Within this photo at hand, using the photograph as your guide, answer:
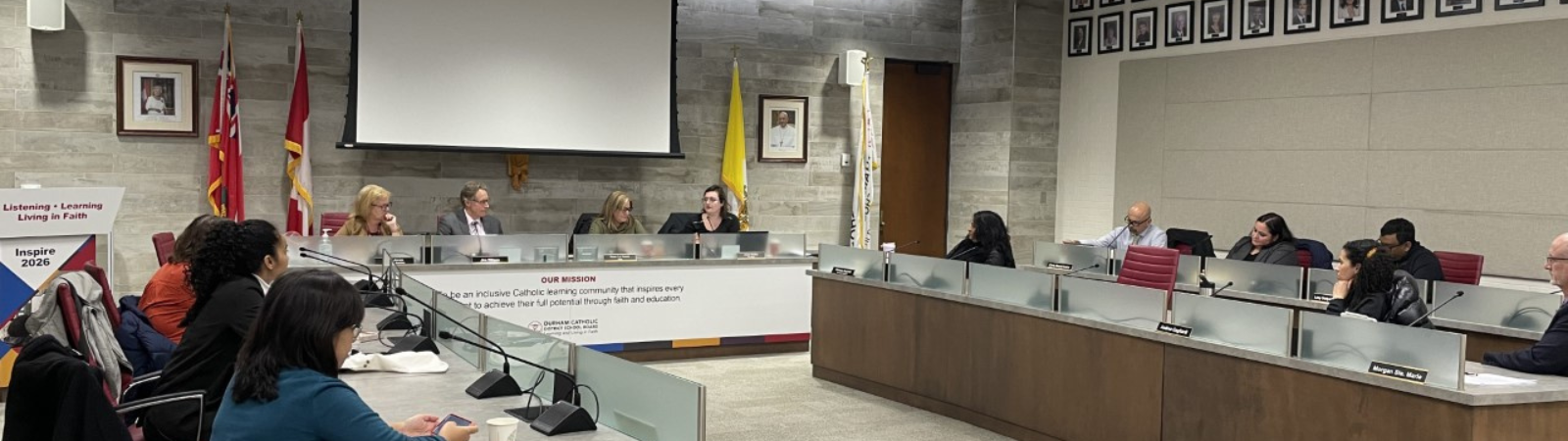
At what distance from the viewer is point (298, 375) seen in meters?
→ 2.36

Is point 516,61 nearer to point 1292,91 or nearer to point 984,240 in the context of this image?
point 984,240

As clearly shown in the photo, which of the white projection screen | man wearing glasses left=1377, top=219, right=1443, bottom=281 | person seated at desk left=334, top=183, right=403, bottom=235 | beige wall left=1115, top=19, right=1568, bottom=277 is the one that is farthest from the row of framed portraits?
person seated at desk left=334, top=183, right=403, bottom=235

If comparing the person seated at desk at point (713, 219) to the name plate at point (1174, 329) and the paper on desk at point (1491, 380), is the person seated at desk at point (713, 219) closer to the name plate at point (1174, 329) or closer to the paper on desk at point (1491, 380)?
the name plate at point (1174, 329)

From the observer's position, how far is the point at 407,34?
8852 millimetres

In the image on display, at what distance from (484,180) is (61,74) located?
9.22 ft

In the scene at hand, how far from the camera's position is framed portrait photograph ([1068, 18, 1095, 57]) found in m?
10.8

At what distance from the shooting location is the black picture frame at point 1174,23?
9826mm

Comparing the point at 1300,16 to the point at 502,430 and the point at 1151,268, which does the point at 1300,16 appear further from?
the point at 502,430

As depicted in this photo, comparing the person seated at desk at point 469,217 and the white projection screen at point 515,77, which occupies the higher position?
the white projection screen at point 515,77

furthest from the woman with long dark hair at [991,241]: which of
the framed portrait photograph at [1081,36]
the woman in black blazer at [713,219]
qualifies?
the framed portrait photograph at [1081,36]

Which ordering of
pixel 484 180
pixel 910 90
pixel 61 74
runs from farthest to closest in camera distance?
pixel 910 90 < pixel 484 180 < pixel 61 74

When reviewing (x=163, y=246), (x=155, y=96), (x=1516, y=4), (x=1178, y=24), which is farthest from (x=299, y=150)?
(x=1516, y=4)

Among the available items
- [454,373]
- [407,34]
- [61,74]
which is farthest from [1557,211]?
[61,74]

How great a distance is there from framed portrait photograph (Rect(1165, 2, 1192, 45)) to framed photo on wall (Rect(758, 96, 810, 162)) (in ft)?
9.79
